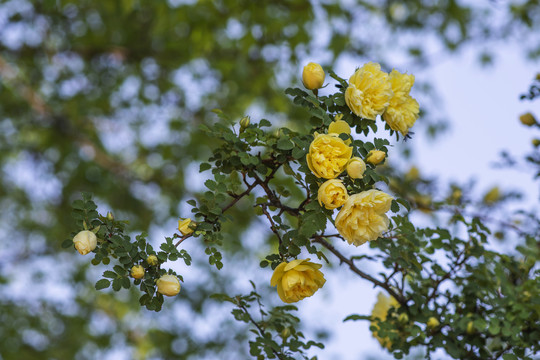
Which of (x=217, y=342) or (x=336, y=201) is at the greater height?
(x=217, y=342)

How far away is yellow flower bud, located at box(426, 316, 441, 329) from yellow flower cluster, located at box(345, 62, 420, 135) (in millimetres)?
312

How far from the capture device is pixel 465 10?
3285 millimetres

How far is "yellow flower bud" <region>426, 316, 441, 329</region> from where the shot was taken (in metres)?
0.93

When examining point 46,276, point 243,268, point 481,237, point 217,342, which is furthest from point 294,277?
point 46,276

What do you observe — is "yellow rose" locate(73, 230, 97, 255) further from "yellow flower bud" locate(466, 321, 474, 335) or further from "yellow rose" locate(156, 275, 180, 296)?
"yellow flower bud" locate(466, 321, 474, 335)

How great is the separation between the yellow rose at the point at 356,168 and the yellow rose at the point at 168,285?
26 cm

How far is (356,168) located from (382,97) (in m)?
0.15

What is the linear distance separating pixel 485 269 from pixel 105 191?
Result: 8.87 feet

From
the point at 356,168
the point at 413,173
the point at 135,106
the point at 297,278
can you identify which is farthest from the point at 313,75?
the point at 135,106

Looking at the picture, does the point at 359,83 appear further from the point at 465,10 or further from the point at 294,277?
the point at 465,10

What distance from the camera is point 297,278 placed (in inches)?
28.9

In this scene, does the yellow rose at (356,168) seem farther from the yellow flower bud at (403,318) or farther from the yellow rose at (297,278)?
the yellow flower bud at (403,318)

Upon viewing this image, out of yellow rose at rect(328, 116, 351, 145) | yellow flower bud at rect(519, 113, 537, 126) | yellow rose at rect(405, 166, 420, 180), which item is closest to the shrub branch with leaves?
yellow rose at rect(328, 116, 351, 145)

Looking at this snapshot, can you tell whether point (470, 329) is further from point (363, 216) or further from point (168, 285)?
point (168, 285)
